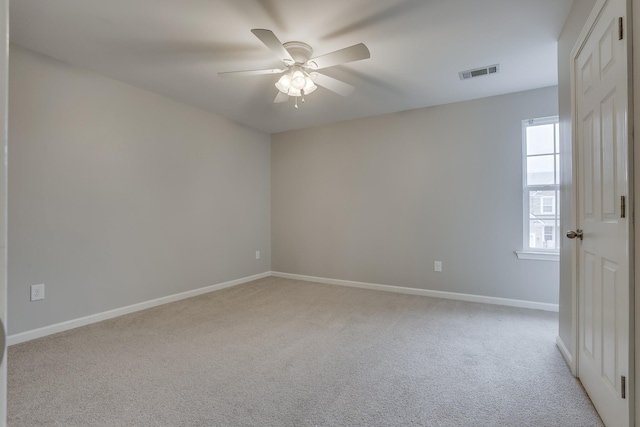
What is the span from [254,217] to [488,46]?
3535 millimetres

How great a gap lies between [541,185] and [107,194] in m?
4.37

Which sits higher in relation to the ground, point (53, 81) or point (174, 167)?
point (53, 81)

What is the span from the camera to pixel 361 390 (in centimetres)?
179

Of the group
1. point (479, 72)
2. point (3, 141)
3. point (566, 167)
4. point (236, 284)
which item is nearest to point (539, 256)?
point (566, 167)

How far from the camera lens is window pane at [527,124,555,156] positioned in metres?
3.27

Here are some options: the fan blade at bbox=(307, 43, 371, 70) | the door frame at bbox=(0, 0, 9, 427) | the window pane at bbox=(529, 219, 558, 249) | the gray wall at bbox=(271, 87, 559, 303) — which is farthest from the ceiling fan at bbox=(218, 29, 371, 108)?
the window pane at bbox=(529, 219, 558, 249)

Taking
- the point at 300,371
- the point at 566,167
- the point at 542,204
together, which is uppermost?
the point at 566,167

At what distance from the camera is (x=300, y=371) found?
201cm

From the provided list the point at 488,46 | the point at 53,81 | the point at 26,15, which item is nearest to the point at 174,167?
the point at 53,81

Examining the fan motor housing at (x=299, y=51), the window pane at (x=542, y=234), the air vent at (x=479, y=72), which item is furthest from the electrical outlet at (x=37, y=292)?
the window pane at (x=542, y=234)

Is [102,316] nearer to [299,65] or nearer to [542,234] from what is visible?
[299,65]

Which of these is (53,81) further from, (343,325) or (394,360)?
(394,360)

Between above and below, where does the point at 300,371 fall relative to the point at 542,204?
below

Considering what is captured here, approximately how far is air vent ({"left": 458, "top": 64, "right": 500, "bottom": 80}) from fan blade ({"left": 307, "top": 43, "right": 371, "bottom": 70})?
4.29 feet
